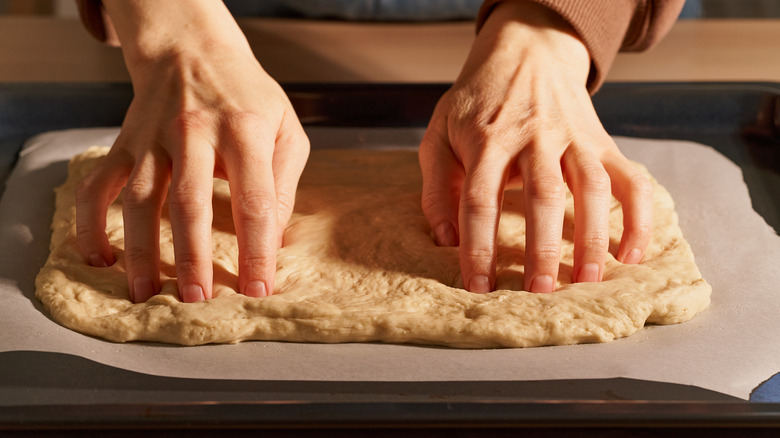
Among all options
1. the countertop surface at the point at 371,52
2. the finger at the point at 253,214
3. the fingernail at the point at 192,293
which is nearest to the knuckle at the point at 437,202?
the finger at the point at 253,214

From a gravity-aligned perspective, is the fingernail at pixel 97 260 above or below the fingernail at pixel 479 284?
below

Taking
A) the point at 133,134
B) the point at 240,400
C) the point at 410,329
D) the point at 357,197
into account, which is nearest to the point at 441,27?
the point at 357,197

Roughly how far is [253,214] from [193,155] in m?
0.11

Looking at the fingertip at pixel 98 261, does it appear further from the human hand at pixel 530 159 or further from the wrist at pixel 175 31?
the human hand at pixel 530 159

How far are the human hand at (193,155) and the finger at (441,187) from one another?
0.19 metres

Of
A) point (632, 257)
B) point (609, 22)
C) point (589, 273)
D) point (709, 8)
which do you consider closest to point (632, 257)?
point (632, 257)

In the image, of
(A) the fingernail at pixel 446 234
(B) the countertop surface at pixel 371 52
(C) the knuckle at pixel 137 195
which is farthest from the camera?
(B) the countertop surface at pixel 371 52

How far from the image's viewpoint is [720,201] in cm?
123

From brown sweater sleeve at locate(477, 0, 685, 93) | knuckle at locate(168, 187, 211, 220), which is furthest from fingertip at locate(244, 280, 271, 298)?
brown sweater sleeve at locate(477, 0, 685, 93)

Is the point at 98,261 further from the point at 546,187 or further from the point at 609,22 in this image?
the point at 609,22

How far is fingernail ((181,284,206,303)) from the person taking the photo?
0.87 m

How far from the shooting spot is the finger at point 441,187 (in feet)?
3.31

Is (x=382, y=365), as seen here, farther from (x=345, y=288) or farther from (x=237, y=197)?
(x=237, y=197)

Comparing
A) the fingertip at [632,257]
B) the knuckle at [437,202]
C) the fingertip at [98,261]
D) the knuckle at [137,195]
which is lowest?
the fingertip at [98,261]
